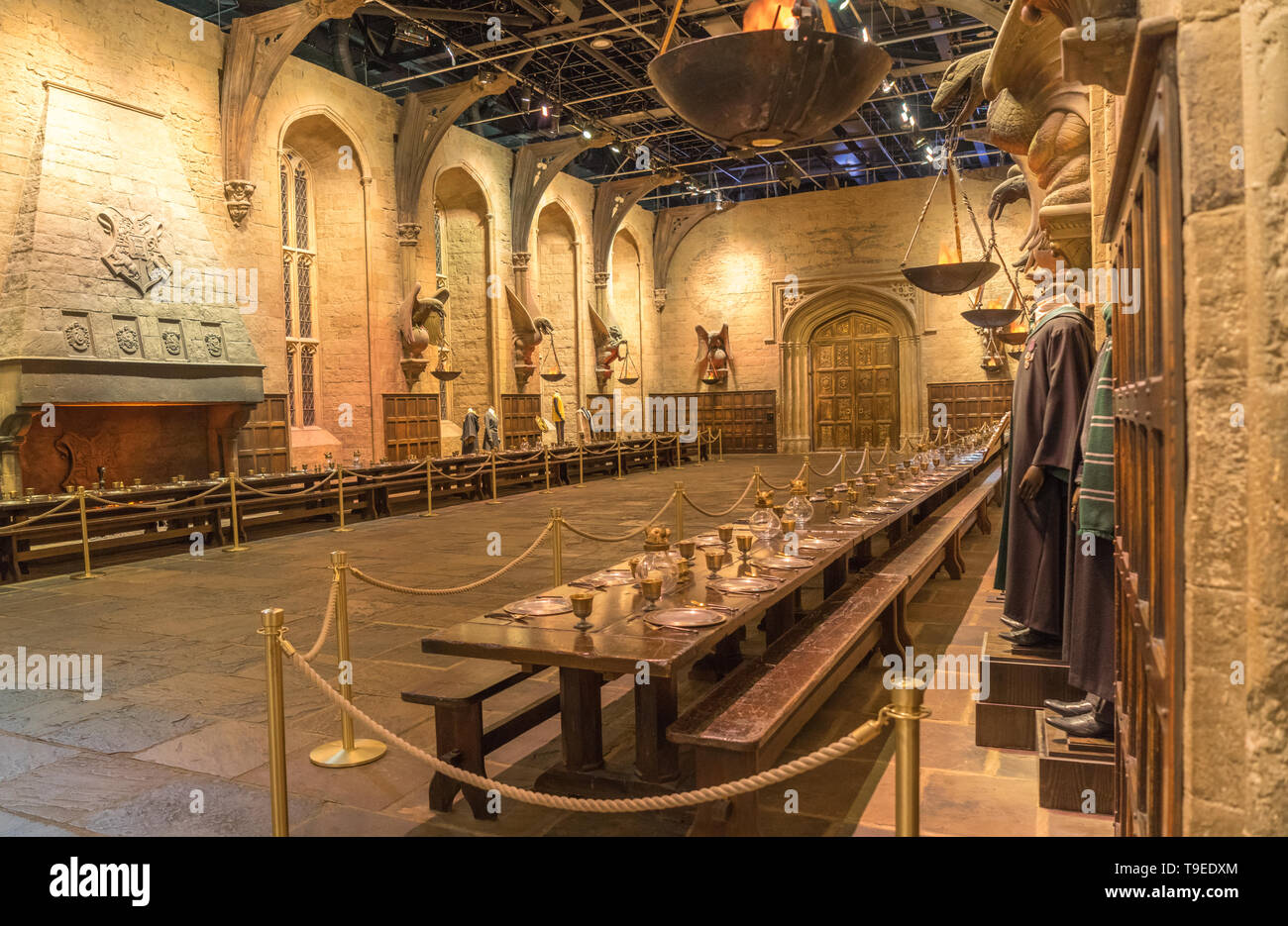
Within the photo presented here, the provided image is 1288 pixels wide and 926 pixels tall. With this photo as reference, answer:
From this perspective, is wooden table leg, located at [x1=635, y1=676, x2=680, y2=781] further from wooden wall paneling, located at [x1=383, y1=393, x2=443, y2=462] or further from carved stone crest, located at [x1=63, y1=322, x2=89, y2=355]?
wooden wall paneling, located at [x1=383, y1=393, x2=443, y2=462]

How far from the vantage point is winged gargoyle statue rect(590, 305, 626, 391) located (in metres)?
21.8

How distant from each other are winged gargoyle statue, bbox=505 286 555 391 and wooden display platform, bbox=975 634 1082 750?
52.8 feet

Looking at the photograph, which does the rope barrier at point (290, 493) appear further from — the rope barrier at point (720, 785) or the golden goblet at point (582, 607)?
the rope barrier at point (720, 785)

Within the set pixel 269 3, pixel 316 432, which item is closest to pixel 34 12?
pixel 269 3

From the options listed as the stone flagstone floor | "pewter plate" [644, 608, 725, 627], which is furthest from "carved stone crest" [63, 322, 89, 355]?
"pewter plate" [644, 608, 725, 627]

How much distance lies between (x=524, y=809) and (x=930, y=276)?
5031 mm

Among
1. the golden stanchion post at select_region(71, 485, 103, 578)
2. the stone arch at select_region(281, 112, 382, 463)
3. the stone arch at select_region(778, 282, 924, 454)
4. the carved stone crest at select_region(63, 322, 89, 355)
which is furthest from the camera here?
the stone arch at select_region(778, 282, 924, 454)

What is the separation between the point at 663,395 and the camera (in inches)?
984

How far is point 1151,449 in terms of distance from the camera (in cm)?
162

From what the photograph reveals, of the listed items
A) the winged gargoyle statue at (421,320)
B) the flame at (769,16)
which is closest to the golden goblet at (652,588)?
the flame at (769,16)

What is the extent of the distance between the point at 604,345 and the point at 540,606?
1897 cm

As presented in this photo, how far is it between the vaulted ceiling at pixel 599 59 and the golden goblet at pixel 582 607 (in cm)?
948

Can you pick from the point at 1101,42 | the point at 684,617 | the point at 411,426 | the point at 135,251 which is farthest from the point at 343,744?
the point at 411,426

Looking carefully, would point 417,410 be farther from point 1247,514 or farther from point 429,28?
point 1247,514
